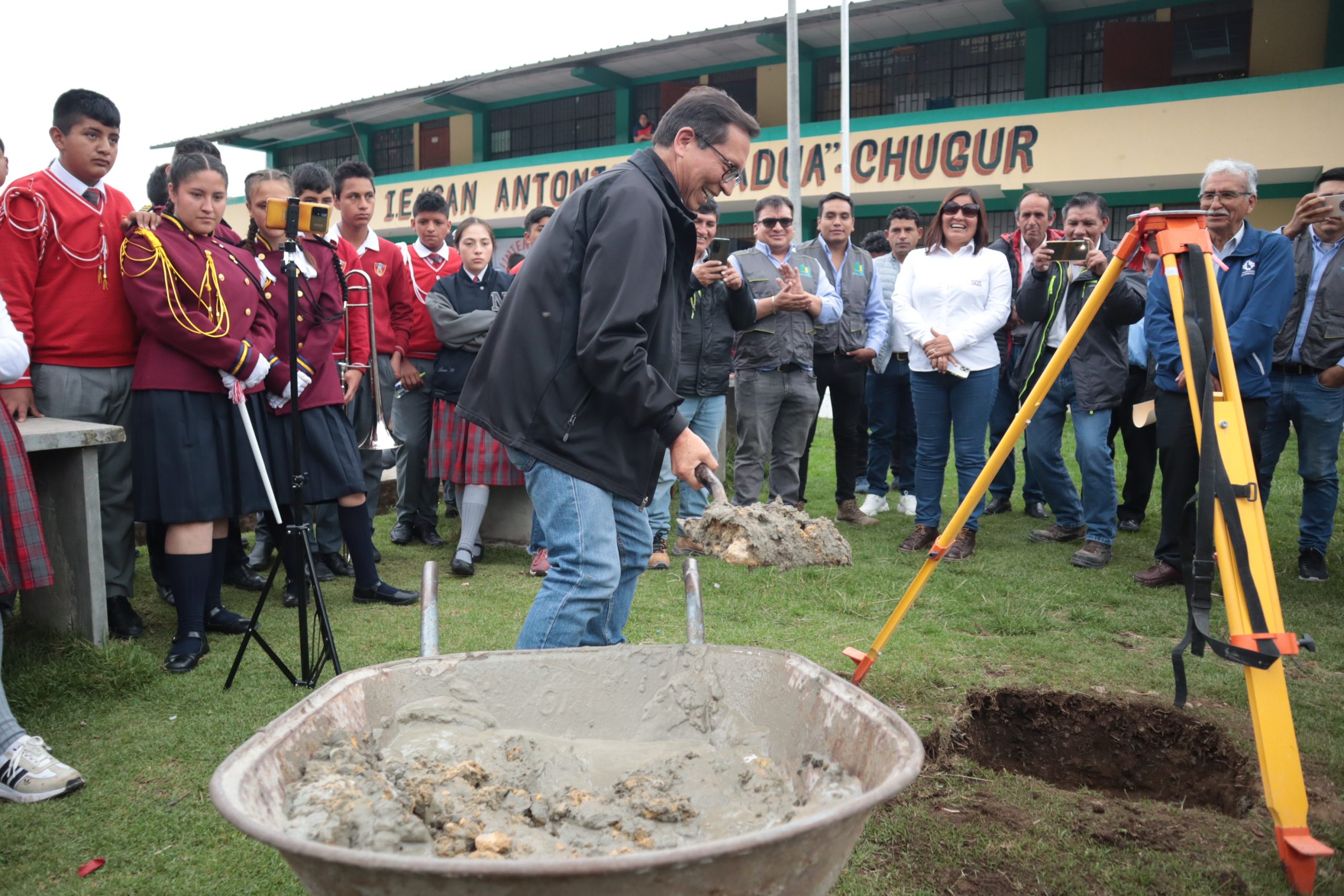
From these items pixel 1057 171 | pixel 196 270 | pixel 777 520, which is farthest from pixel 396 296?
pixel 1057 171

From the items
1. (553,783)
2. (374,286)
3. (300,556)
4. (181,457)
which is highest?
(374,286)

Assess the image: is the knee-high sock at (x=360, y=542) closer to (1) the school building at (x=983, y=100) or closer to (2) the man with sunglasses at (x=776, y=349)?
(2) the man with sunglasses at (x=776, y=349)

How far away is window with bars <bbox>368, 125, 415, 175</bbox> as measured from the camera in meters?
22.4

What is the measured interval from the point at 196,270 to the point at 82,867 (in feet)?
6.98

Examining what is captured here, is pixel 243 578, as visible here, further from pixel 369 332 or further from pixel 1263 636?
pixel 1263 636

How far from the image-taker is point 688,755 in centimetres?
197

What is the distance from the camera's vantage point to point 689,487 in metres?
5.41

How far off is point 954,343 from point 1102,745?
8.67 feet

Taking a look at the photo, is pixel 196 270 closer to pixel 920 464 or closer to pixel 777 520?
pixel 777 520

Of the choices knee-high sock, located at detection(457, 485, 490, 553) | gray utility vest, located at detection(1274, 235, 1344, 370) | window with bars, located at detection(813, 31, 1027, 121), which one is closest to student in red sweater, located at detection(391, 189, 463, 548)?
knee-high sock, located at detection(457, 485, 490, 553)

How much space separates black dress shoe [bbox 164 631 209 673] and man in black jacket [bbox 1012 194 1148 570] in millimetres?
4165

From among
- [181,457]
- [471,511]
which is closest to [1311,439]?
[471,511]

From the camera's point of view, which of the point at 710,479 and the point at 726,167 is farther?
the point at 726,167

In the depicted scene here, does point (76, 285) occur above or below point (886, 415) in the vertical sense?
above
